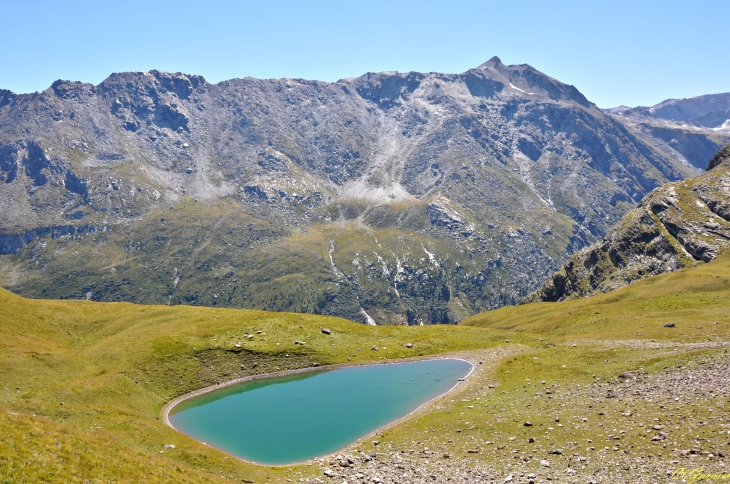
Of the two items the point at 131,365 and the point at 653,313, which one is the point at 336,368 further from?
the point at 653,313

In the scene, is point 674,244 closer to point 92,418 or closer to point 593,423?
point 593,423

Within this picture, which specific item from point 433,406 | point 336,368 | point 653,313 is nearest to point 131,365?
point 336,368

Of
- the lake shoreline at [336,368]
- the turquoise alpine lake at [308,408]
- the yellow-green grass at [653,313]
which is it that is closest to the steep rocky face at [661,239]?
the yellow-green grass at [653,313]

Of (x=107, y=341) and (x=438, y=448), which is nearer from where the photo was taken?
(x=438, y=448)

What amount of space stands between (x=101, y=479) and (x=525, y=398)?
137 ft

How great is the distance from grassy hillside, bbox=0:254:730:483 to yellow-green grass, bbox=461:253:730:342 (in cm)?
54

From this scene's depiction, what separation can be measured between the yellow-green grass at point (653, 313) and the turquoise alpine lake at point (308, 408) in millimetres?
31053

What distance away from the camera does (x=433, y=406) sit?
5709 centimetres

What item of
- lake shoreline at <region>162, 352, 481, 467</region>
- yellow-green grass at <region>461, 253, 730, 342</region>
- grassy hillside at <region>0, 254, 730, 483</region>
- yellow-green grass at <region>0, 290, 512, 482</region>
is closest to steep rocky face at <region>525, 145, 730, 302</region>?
yellow-green grass at <region>461, 253, 730, 342</region>

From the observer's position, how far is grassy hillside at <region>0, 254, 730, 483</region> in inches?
1310

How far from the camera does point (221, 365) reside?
3000 inches

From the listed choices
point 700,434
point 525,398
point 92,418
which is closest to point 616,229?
point 525,398

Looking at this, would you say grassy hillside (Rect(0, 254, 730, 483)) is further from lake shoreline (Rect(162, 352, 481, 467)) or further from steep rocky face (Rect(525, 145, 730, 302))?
steep rocky face (Rect(525, 145, 730, 302))

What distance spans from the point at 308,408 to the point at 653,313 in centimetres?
6764
